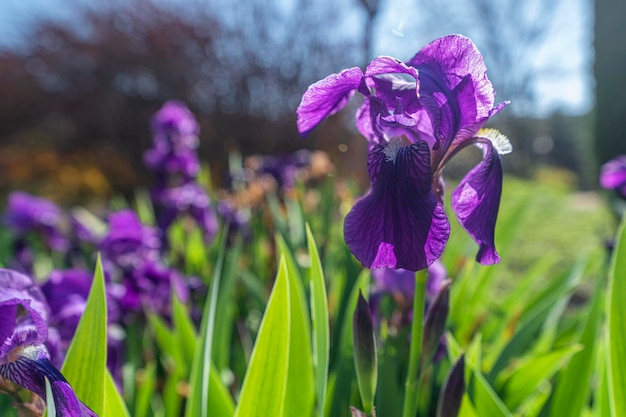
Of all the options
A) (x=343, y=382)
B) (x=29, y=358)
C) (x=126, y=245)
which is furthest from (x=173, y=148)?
(x=29, y=358)

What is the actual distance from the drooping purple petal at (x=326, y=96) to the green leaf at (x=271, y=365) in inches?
8.9

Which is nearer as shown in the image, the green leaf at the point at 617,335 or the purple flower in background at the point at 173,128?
the green leaf at the point at 617,335

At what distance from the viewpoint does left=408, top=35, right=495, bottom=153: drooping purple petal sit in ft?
1.91

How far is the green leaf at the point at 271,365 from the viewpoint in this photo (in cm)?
73

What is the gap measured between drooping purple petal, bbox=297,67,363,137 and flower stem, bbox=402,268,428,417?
0.22 m

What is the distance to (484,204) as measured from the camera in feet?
1.91

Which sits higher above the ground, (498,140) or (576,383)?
(498,140)

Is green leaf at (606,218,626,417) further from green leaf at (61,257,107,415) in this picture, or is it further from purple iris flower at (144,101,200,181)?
purple iris flower at (144,101,200,181)

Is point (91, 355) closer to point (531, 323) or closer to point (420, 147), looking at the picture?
point (420, 147)

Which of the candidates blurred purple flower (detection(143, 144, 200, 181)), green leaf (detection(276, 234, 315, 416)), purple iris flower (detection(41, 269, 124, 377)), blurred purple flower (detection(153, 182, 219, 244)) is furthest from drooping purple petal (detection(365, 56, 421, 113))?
blurred purple flower (detection(143, 144, 200, 181))

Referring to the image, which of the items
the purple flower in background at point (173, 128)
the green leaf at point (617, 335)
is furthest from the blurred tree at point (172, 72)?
the green leaf at point (617, 335)

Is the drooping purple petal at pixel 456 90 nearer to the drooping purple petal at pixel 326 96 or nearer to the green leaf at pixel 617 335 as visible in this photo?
the drooping purple petal at pixel 326 96

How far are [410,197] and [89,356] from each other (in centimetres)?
43

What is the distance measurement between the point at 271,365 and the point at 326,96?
0.36m
